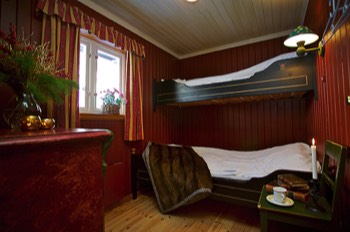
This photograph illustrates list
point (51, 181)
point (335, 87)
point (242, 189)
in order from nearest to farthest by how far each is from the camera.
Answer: point (51, 181) → point (335, 87) → point (242, 189)

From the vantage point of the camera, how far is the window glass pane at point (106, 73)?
7.69 feet

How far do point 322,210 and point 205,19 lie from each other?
249 cm

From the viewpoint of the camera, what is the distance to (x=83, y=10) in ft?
6.68

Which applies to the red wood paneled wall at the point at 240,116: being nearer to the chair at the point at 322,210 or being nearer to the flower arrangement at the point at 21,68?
the chair at the point at 322,210

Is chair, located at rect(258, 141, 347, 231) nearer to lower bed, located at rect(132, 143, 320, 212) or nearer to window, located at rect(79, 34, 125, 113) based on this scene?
lower bed, located at rect(132, 143, 320, 212)

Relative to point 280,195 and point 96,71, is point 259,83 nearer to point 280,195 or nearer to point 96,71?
point 280,195

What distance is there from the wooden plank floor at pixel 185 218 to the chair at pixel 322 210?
0.76 meters

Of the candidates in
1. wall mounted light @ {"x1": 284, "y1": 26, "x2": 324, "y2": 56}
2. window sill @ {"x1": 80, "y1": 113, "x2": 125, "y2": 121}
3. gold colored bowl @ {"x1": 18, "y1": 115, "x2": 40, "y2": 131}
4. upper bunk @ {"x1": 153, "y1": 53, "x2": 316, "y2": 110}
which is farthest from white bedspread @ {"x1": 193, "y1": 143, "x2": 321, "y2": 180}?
gold colored bowl @ {"x1": 18, "y1": 115, "x2": 40, "y2": 131}

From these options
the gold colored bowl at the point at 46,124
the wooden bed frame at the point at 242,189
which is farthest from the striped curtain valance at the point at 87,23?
the wooden bed frame at the point at 242,189

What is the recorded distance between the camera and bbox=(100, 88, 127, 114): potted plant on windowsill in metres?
2.30

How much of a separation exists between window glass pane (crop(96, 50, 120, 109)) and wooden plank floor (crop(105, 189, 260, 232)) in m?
1.42

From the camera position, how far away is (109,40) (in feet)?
7.36

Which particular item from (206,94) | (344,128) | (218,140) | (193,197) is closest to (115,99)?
(206,94)

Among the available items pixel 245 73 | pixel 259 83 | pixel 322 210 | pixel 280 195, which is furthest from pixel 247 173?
pixel 245 73
